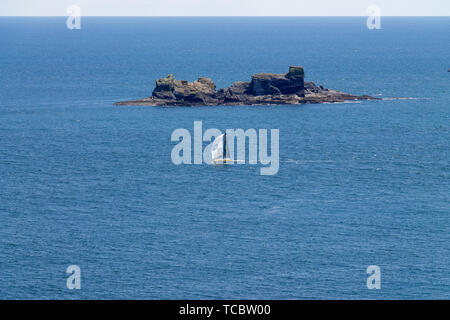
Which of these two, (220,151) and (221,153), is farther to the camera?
(220,151)

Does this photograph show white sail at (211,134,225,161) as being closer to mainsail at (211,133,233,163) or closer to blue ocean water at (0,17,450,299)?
mainsail at (211,133,233,163)

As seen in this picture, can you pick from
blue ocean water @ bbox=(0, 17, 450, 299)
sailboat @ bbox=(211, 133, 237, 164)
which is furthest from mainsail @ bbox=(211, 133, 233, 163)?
blue ocean water @ bbox=(0, 17, 450, 299)

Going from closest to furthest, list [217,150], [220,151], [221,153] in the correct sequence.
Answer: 1. [221,153]
2. [220,151]
3. [217,150]

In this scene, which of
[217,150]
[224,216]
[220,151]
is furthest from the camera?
[217,150]

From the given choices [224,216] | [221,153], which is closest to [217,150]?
[221,153]

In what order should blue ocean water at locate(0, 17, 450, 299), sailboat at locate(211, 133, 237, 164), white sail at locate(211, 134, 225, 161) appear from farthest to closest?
white sail at locate(211, 134, 225, 161) < sailboat at locate(211, 133, 237, 164) < blue ocean water at locate(0, 17, 450, 299)

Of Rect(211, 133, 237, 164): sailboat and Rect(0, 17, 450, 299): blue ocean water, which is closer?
Rect(0, 17, 450, 299): blue ocean water

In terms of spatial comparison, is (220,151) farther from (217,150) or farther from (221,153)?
(217,150)

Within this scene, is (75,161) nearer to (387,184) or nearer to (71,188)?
(71,188)

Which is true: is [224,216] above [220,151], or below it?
below

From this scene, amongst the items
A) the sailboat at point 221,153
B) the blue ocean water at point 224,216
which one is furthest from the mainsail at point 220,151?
the blue ocean water at point 224,216

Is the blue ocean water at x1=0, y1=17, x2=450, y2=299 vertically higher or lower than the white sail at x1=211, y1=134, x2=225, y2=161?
lower
